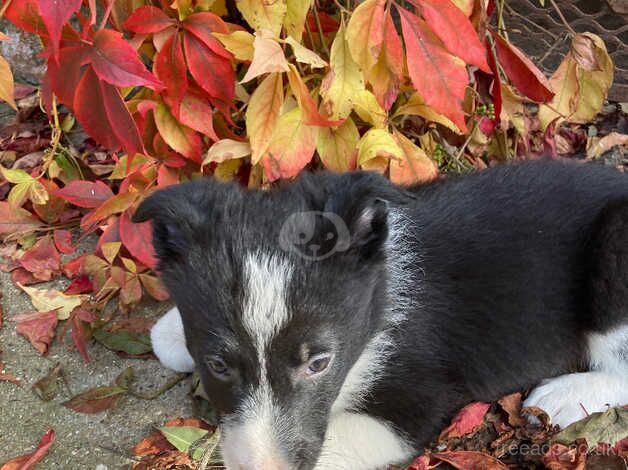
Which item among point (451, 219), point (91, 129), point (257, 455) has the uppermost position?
point (91, 129)

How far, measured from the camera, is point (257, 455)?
2088 mm

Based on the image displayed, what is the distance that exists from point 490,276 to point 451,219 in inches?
10.1

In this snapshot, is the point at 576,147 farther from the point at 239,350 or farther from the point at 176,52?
the point at 239,350

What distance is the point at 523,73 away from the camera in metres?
3.20

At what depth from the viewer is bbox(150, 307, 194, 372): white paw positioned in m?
2.97

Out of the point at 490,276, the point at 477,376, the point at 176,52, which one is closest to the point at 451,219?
the point at 490,276

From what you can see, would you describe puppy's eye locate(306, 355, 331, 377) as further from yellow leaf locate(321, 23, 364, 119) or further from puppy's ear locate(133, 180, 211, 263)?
yellow leaf locate(321, 23, 364, 119)

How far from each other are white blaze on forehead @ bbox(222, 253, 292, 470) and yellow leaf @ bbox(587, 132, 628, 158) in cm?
268

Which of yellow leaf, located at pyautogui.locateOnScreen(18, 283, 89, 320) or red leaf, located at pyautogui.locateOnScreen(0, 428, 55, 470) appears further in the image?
yellow leaf, located at pyautogui.locateOnScreen(18, 283, 89, 320)

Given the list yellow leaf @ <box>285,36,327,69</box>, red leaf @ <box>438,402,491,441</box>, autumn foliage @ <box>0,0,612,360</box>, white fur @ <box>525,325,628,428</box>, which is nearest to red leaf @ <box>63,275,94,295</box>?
autumn foliage @ <box>0,0,612,360</box>

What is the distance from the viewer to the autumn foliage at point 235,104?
2520 mm

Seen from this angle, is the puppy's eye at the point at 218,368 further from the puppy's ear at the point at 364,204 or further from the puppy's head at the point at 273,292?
the puppy's ear at the point at 364,204

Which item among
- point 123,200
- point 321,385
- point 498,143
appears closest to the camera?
point 321,385

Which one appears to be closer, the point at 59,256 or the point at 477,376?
the point at 477,376
